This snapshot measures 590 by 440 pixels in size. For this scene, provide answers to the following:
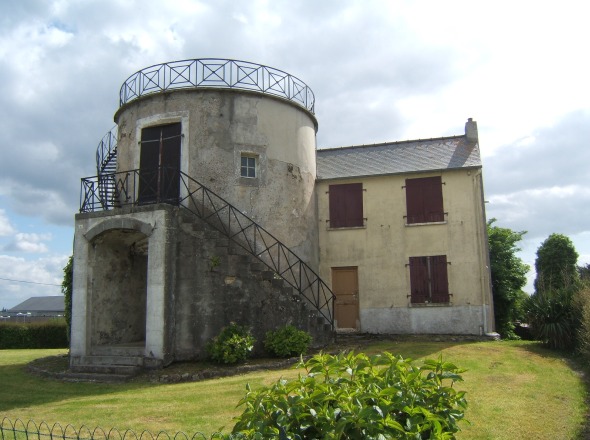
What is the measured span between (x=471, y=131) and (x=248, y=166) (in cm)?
816

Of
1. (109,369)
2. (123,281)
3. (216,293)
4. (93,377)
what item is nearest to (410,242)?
(216,293)

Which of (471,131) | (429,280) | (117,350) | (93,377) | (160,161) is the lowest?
(93,377)

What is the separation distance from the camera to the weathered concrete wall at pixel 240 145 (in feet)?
46.9

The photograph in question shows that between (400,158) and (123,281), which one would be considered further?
(400,158)

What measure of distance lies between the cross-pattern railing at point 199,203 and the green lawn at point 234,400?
13.5 ft

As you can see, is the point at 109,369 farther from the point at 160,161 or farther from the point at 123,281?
the point at 160,161

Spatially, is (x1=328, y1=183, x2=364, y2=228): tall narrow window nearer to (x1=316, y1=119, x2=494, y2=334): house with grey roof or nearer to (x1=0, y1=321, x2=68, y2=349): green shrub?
(x1=316, y1=119, x2=494, y2=334): house with grey roof

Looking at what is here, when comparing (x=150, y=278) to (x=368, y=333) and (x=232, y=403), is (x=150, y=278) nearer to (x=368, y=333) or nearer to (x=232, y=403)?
(x=232, y=403)

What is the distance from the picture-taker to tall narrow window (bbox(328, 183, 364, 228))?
1729 cm

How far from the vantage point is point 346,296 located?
17016 millimetres

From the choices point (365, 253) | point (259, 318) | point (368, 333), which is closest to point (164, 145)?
point (259, 318)

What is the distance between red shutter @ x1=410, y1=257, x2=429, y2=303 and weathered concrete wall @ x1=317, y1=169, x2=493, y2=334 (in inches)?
6.3

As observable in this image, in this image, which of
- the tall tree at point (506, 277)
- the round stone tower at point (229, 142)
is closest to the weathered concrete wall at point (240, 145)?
the round stone tower at point (229, 142)

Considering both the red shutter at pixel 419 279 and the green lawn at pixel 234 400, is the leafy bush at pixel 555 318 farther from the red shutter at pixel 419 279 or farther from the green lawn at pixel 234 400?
the red shutter at pixel 419 279
